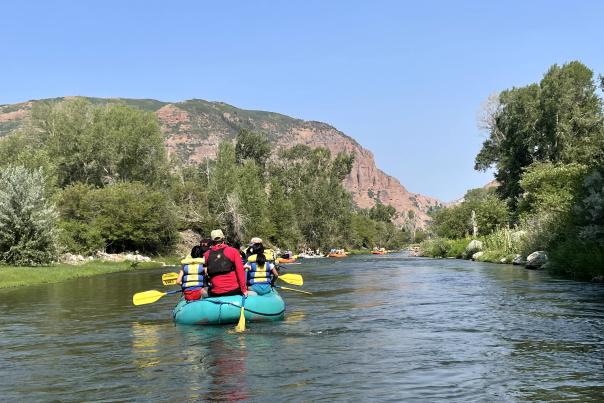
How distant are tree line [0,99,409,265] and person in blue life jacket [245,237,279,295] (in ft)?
82.7

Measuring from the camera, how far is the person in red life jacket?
13742 mm

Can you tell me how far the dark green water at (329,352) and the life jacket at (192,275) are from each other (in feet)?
3.74

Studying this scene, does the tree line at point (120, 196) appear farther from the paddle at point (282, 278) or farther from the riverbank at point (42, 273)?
the paddle at point (282, 278)

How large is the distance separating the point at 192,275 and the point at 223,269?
4.85 feet

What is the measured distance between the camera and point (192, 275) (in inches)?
592

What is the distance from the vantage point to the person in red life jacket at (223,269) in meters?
13.7

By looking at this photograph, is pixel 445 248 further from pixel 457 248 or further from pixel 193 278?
pixel 193 278

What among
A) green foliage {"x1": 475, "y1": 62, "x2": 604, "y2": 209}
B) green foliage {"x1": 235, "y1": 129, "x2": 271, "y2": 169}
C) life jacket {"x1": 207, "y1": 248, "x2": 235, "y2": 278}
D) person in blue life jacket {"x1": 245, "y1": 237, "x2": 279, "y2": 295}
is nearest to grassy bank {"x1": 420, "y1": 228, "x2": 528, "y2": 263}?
green foliage {"x1": 475, "y1": 62, "x2": 604, "y2": 209}

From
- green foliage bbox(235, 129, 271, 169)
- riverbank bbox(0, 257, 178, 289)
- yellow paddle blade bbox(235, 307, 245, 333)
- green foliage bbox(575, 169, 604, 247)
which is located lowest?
yellow paddle blade bbox(235, 307, 245, 333)

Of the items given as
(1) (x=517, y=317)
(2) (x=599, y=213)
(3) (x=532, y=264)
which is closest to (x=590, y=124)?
(3) (x=532, y=264)

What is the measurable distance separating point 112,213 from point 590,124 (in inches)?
1769

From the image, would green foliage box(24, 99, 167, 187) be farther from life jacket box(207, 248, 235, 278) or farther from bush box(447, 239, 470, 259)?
life jacket box(207, 248, 235, 278)

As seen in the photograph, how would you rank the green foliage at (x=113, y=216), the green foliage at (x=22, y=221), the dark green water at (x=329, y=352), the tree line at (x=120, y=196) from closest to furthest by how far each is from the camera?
the dark green water at (x=329, y=352)
the green foliage at (x=22, y=221)
the tree line at (x=120, y=196)
the green foliage at (x=113, y=216)

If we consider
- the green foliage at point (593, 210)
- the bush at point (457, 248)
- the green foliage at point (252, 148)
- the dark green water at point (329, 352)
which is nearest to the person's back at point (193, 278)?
the dark green water at point (329, 352)
